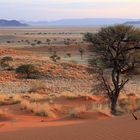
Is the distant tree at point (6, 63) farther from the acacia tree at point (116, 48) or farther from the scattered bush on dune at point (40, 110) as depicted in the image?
the scattered bush on dune at point (40, 110)

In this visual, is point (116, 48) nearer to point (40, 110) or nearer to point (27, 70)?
point (40, 110)

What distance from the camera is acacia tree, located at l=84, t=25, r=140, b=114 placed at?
66.8 feet

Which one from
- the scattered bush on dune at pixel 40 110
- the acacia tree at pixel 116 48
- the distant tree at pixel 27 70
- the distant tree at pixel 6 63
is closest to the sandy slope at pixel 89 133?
the scattered bush on dune at pixel 40 110

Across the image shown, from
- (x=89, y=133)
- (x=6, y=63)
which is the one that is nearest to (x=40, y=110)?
(x=89, y=133)

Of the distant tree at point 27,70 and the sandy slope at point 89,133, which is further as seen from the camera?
the distant tree at point 27,70

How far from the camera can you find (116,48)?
2047cm

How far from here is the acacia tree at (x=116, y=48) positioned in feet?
66.8

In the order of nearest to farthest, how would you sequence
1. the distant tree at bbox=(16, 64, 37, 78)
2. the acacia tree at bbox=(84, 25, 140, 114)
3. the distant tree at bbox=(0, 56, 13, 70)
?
the acacia tree at bbox=(84, 25, 140, 114) < the distant tree at bbox=(16, 64, 37, 78) < the distant tree at bbox=(0, 56, 13, 70)

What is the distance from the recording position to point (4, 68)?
4388cm

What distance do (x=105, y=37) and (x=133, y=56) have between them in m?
1.66

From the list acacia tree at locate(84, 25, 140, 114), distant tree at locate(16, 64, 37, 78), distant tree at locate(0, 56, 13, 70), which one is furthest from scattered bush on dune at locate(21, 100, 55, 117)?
distant tree at locate(0, 56, 13, 70)

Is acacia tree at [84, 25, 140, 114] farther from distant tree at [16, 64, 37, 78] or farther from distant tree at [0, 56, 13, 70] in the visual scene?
distant tree at [0, 56, 13, 70]

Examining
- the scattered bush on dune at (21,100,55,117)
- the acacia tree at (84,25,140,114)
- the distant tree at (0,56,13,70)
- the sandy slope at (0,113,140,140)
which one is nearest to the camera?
the sandy slope at (0,113,140,140)

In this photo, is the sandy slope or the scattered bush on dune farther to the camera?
the scattered bush on dune
